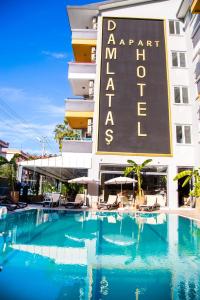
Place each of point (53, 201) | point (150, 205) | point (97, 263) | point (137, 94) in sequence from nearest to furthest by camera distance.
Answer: point (97, 263) → point (150, 205) → point (53, 201) → point (137, 94)

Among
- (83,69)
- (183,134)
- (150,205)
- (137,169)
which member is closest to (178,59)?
(183,134)

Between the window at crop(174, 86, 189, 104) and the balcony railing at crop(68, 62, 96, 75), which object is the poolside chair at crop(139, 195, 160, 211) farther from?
the balcony railing at crop(68, 62, 96, 75)

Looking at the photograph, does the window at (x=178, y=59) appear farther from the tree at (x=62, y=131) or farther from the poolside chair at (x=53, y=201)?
the tree at (x=62, y=131)

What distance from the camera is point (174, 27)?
96.6 feet

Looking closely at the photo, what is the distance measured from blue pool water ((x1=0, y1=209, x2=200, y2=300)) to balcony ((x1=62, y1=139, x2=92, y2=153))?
484 inches

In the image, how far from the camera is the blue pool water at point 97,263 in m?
5.27

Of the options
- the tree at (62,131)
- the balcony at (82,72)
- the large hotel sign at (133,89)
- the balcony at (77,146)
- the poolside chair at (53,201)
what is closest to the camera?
the poolside chair at (53,201)

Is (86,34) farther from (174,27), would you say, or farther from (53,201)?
(53,201)

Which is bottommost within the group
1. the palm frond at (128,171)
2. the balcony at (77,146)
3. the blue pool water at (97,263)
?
the blue pool water at (97,263)

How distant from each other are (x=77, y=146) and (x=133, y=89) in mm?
8543

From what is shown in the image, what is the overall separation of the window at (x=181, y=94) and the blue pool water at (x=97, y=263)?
1690 centimetres

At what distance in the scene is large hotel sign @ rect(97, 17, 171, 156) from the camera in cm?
2552

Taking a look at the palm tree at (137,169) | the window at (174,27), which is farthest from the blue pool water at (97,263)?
the window at (174,27)

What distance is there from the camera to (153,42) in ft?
94.5
